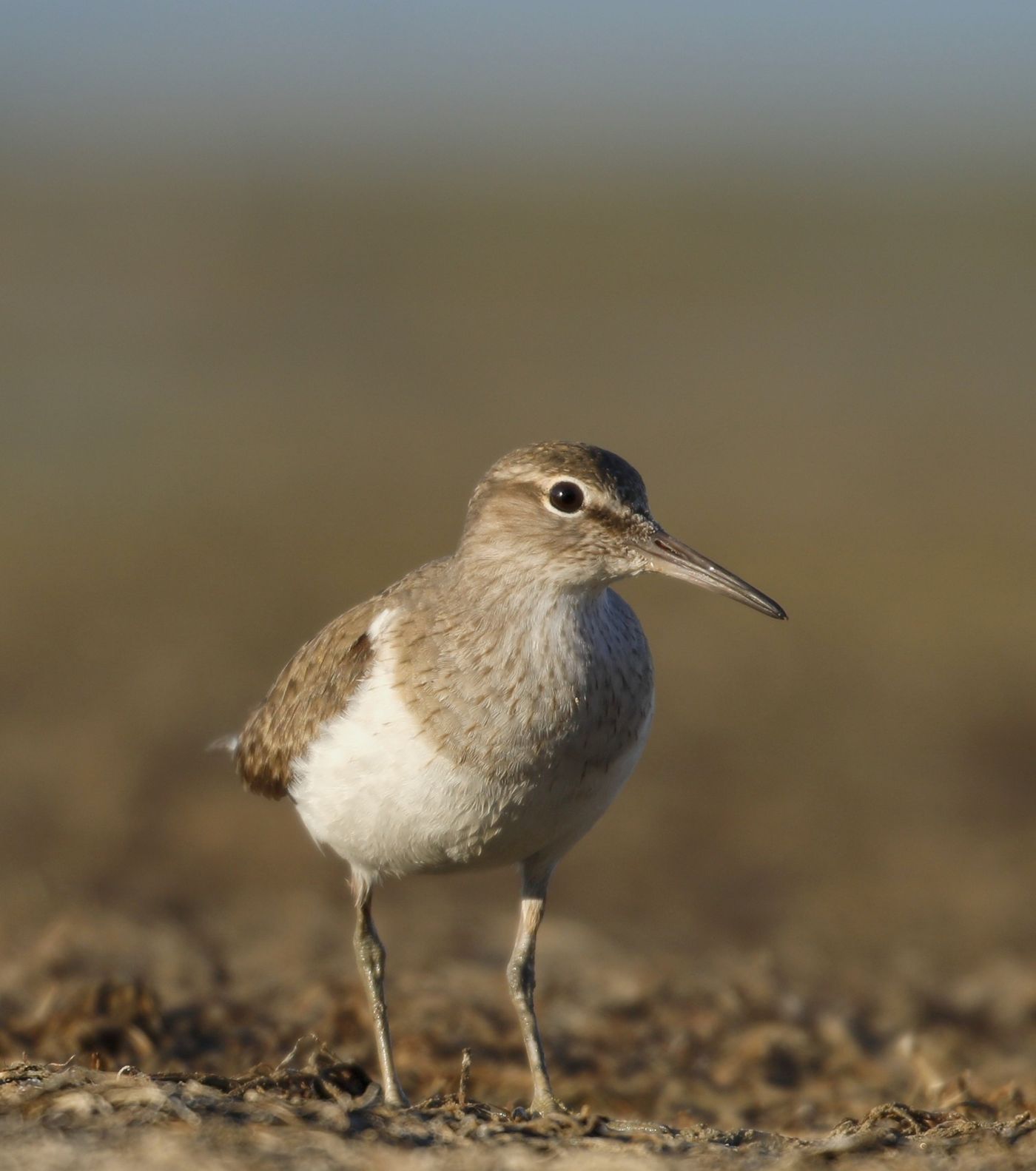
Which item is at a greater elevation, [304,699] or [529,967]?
[304,699]

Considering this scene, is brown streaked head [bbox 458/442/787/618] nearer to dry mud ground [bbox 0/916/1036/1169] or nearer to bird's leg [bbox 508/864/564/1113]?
bird's leg [bbox 508/864/564/1113]

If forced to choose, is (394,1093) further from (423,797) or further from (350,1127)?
(350,1127)

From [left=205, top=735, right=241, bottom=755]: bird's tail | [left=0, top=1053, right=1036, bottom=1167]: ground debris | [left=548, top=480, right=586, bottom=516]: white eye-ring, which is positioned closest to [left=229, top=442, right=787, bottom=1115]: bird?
[left=548, top=480, right=586, bottom=516]: white eye-ring

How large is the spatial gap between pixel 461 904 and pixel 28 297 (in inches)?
1066

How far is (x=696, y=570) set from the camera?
6793 mm

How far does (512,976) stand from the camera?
7363 millimetres

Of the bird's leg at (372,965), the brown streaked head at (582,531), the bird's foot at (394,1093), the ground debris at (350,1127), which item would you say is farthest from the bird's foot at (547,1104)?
Answer: the brown streaked head at (582,531)

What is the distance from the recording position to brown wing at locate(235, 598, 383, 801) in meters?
7.19

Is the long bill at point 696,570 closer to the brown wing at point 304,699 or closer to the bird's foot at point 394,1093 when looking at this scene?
the brown wing at point 304,699

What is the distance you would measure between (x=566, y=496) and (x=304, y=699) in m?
1.59

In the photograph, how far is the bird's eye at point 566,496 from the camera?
684cm

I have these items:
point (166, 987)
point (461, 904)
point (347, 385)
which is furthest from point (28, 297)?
point (166, 987)

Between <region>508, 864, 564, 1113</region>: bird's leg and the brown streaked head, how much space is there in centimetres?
136

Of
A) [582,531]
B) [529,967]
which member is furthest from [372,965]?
[582,531]
